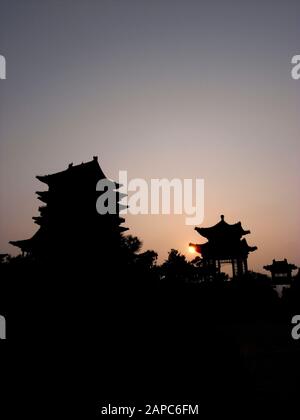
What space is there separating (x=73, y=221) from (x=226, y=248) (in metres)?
12.0

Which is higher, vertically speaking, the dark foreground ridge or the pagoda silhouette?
the pagoda silhouette

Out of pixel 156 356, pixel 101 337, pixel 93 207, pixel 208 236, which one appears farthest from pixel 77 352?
pixel 208 236

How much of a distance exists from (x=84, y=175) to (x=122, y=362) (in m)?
10.8

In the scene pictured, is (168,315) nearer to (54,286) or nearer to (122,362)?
(122,362)

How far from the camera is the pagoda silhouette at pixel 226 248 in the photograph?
22.1 meters

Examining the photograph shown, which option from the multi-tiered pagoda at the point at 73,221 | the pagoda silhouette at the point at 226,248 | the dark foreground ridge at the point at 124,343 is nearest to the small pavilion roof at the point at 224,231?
the pagoda silhouette at the point at 226,248

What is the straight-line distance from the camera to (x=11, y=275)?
358 inches

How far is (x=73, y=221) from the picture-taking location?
14500 mm

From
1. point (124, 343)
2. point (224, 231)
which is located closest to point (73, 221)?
point (124, 343)

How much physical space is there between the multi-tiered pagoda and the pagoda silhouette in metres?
→ 8.76

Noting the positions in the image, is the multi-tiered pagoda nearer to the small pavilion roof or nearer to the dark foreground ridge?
the dark foreground ridge

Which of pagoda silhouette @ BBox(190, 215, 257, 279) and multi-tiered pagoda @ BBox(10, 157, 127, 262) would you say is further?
pagoda silhouette @ BBox(190, 215, 257, 279)

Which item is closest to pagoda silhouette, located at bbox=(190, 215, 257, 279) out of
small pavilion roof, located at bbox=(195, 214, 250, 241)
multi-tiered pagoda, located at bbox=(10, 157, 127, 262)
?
small pavilion roof, located at bbox=(195, 214, 250, 241)

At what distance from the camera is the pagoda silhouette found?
72.4 feet
